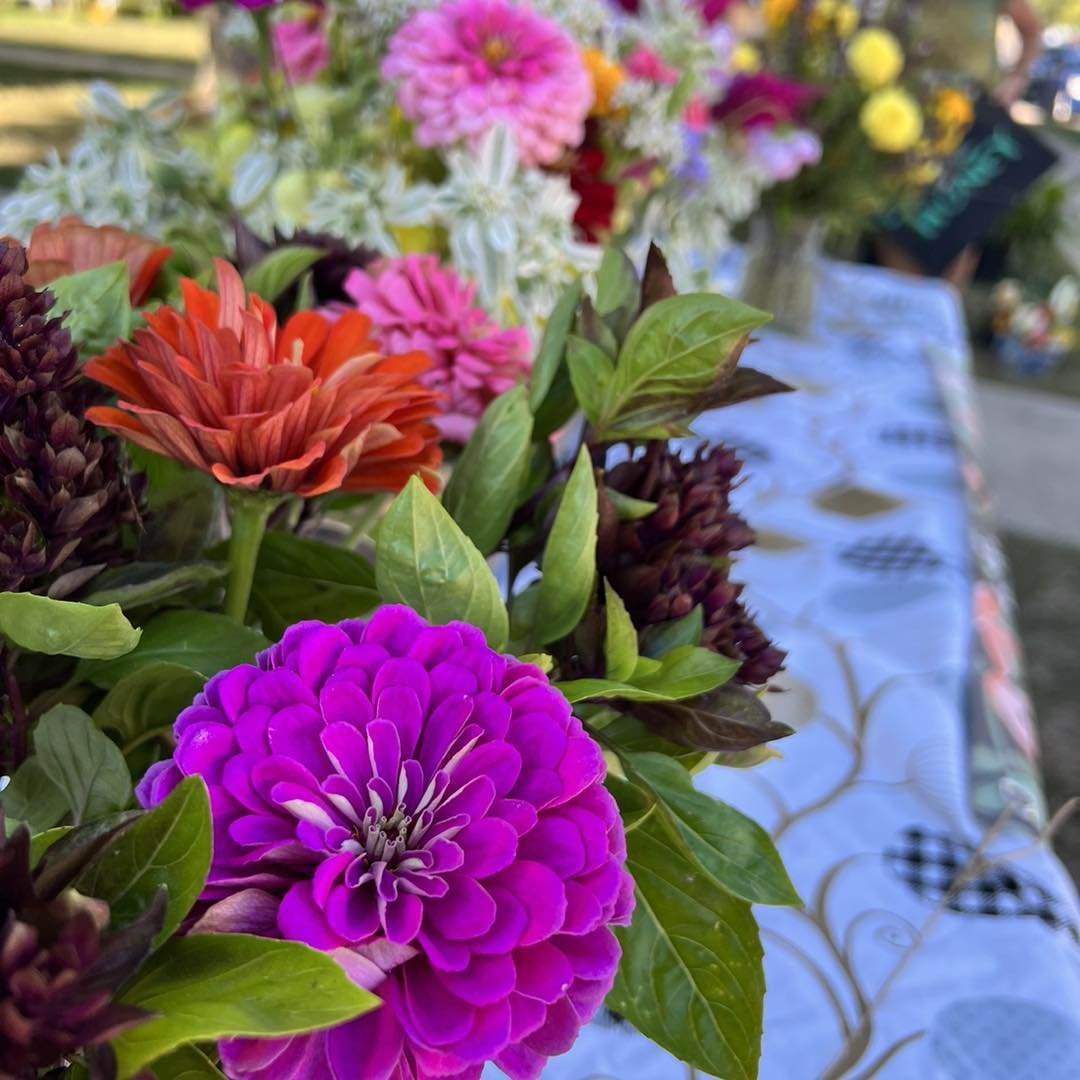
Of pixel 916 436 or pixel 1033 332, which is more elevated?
pixel 916 436

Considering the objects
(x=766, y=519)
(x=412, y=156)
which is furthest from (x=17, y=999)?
(x=766, y=519)

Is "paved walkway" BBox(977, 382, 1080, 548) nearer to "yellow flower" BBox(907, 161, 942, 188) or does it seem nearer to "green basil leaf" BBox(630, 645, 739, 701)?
"yellow flower" BBox(907, 161, 942, 188)

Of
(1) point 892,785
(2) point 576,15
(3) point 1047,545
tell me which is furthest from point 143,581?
(3) point 1047,545

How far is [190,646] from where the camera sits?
24cm

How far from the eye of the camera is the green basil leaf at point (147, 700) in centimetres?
23

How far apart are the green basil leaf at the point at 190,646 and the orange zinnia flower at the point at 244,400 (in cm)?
4

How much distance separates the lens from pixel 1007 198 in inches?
71.4

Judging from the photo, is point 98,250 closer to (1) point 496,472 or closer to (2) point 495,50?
(1) point 496,472

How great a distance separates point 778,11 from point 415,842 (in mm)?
1226

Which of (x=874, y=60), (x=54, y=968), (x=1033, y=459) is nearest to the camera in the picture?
(x=54, y=968)

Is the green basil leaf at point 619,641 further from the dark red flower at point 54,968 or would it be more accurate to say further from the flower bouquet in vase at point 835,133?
the flower bouquet in vase at point 835,133

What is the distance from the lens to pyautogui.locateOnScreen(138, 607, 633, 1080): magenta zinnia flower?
0.17 m

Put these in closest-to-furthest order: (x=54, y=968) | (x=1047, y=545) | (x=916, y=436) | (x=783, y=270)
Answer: (x=54, y=968), (x=916, y=436), (x=783, y=270), (x=1047, y=545)

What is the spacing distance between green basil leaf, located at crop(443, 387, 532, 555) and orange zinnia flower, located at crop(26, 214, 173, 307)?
0.12 metres
